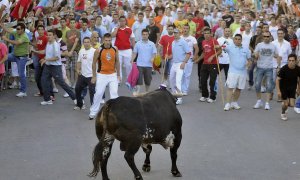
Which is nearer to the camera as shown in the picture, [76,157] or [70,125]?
[76,157]

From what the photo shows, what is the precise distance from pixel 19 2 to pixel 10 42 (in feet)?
6.36

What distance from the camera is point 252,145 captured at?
12.5 meters

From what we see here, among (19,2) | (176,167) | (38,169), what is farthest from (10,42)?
(176,167)

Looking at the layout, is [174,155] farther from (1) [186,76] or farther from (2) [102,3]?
(2) [102,3]

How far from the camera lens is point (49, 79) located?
17.1m

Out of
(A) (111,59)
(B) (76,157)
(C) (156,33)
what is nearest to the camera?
(B) (76,157)

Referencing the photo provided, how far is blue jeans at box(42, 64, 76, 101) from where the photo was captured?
16.8 meters

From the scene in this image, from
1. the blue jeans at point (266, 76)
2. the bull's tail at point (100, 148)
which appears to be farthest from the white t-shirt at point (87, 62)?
the bull's tail at point (100, 148)

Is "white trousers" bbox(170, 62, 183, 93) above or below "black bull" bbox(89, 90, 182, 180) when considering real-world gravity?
below

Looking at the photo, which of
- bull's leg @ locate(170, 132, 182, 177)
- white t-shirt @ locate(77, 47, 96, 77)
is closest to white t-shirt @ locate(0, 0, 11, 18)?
white t-shirt @ locate(77, 47, 96, 77)

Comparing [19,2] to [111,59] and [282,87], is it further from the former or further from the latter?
[282,87]

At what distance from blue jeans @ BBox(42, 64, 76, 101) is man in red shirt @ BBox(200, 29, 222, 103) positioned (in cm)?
336

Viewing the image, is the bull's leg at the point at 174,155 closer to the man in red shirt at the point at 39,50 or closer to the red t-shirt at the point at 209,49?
the red t-shirt at the point at 209,49

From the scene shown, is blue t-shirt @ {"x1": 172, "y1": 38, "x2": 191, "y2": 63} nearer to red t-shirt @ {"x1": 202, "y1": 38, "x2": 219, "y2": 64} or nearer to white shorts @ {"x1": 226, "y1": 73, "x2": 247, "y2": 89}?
red t-shirt @ {"x1": 202, "y1": 38, "x2": 219, "y2": 64}
